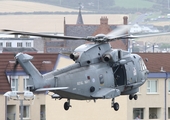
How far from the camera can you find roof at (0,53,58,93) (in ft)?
262

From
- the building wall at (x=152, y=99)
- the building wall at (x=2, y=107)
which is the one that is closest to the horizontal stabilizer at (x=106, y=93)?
the building wall at (x=2, y=107)

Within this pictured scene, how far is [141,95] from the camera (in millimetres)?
82625

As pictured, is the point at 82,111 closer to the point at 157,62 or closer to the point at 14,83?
the point at 14,83

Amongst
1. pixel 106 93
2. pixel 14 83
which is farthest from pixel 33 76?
pixel 14 83

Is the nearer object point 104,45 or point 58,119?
point 104,45

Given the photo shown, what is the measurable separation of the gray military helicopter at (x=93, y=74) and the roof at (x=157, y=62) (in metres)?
29.4

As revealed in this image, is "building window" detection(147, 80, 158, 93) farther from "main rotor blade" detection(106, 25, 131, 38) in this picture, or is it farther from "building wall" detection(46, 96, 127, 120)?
"main rotor blade" detection(106, 25, 131, 38)

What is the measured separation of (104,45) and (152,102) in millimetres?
32048

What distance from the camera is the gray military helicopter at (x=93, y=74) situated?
47.7 m

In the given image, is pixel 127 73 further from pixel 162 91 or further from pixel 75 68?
pixel 162 91

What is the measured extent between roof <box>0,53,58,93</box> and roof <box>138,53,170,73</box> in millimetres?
7532

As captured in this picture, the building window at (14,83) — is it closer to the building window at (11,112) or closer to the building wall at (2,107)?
the building window at (11,112)

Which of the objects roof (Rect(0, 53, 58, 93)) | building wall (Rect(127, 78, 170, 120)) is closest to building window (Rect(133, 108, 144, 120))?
building wall (Rect(127, 78, 170, 120))

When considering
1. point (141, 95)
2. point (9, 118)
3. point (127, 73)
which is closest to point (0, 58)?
point (9, 118)
